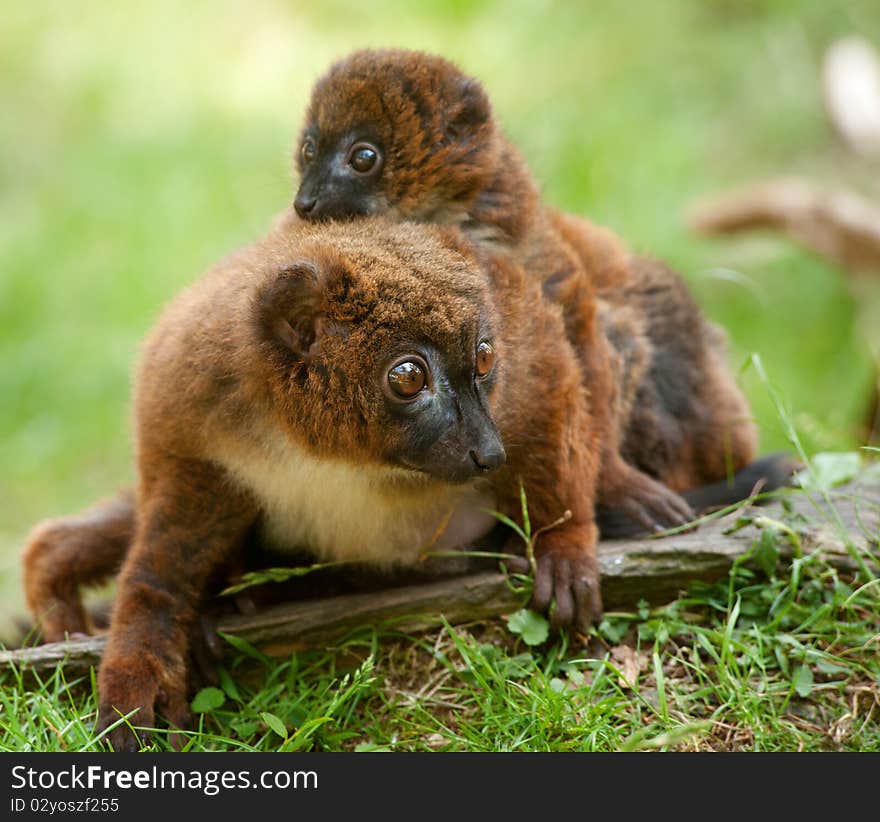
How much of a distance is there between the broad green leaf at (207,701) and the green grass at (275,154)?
2149 millimetres

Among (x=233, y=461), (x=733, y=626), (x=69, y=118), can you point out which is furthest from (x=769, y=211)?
(x=69, y=118)

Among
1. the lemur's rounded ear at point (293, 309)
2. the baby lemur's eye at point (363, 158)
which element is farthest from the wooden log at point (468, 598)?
the baby lemur's eye at point (363, 158)

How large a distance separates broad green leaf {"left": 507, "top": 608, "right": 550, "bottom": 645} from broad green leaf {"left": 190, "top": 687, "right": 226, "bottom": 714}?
105 centimetres

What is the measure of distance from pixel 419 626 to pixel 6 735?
1.45 metres

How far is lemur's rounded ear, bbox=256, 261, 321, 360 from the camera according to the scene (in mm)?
3805

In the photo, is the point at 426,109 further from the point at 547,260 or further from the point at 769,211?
the point at 769,211

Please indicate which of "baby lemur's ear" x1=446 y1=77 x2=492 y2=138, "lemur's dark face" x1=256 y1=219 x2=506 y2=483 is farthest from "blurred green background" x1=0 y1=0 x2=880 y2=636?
"lemur's dark face" x1=256 y1=219 x2=506 y2=483

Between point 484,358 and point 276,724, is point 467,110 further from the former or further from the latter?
point 276,724

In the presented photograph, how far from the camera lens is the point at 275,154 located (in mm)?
11734

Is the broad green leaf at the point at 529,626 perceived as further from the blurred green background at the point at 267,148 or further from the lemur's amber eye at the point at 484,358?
the blurred green background at the point at 267,148

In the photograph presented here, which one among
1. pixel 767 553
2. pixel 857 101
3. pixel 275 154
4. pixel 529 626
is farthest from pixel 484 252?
pixel 275 154

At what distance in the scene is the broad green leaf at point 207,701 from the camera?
424cm

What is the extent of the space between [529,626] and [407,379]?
1.09 metres

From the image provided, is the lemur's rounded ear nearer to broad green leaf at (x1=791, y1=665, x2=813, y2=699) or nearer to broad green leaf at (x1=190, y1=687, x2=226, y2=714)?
broad green leaf at (x1=190, y1=687, x2=226, y2=714)
